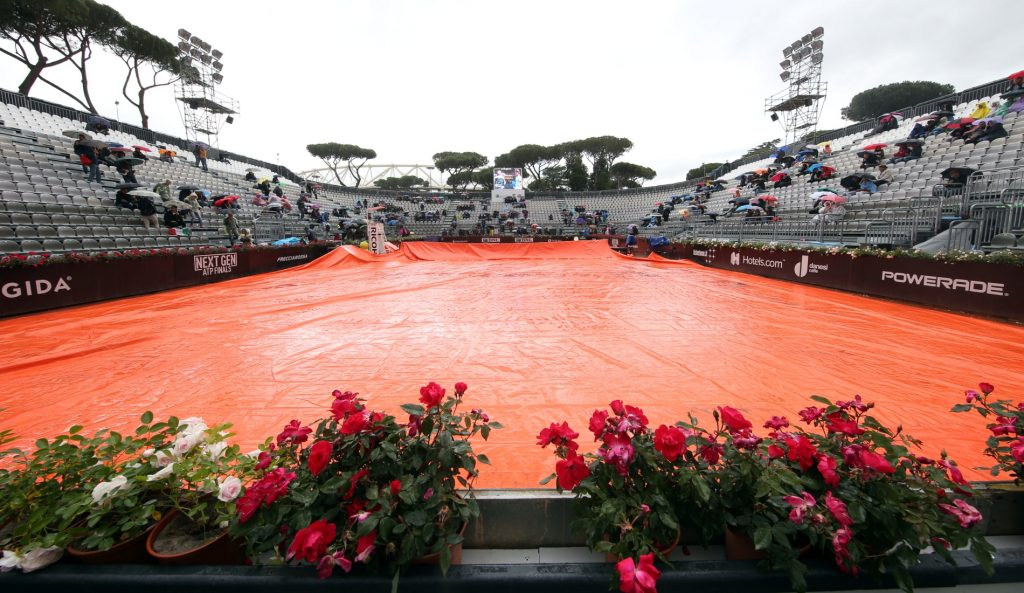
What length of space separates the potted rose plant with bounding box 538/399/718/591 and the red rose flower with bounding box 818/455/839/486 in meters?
0.35

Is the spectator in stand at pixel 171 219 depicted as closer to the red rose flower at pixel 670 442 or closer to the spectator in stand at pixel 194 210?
the spectator in stand at pixel 194 210

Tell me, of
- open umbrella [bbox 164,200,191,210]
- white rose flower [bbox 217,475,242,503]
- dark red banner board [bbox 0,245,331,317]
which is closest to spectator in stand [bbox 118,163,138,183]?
open umbrella [bbox 164,200,191,210]

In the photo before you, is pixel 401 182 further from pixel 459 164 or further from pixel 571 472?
pixel 571 472

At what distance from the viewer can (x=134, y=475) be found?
4.56 feet

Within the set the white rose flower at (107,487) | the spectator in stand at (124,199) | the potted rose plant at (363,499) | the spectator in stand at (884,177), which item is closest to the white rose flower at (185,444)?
the white rose flower at (107,487)

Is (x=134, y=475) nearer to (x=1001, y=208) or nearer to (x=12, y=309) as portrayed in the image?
(x=12, y=309)

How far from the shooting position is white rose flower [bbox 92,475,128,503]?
1.32m

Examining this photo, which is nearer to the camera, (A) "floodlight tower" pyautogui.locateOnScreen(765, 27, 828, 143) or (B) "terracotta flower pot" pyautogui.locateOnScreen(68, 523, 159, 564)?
(B) "terracotta flower pot" pyautogui.locateOnScreen(68, 523, 159, 564)

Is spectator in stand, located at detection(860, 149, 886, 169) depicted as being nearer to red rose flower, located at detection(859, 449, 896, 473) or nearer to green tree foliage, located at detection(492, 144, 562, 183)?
red rose flower, located at detection(859, 449, 896, 473)

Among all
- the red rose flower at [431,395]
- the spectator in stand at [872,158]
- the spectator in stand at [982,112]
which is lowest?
the red rose flower at [431,395]

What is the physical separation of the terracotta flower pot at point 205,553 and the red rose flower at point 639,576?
1.30 metres

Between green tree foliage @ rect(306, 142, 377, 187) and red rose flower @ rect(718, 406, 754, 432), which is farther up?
Answer: green tree foliage @ rect(306, 142, 377, 187)

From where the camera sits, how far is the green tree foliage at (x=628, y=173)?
57500 millimetres

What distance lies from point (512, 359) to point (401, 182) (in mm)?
76207
